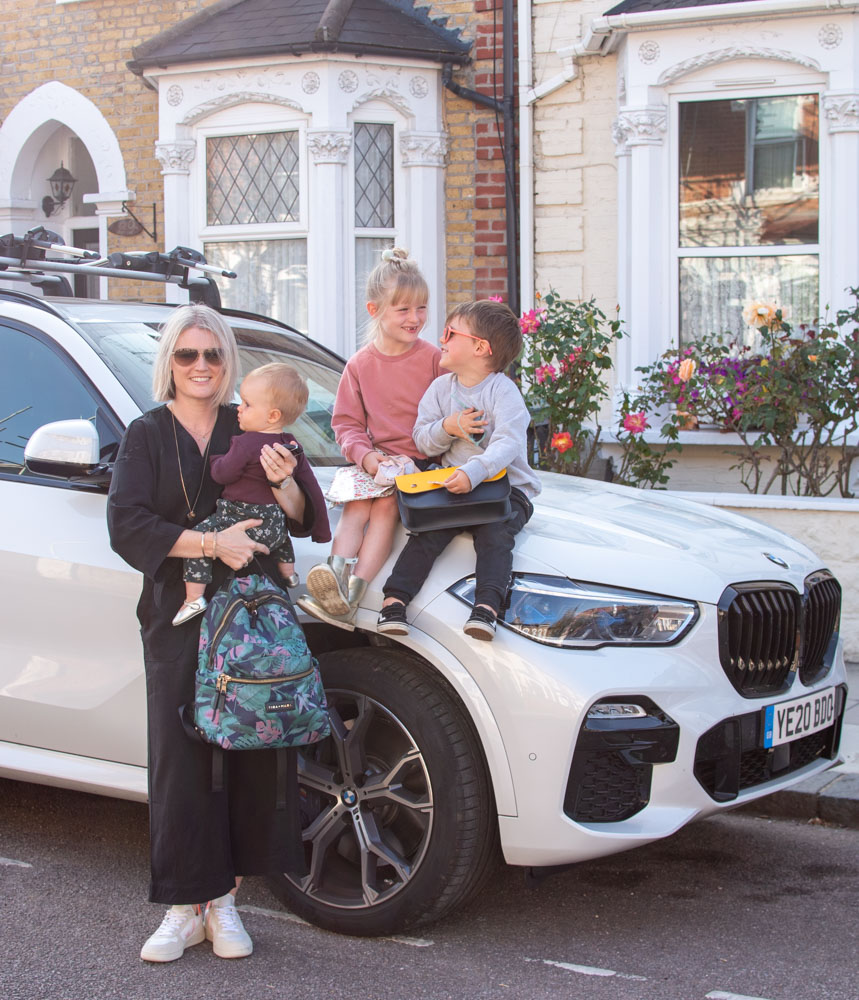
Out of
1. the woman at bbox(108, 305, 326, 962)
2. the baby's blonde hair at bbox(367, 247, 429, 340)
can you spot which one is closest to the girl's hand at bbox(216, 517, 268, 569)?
the woman at bbox(108, 305, 326, 962)

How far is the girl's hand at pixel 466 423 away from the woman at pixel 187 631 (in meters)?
0.48

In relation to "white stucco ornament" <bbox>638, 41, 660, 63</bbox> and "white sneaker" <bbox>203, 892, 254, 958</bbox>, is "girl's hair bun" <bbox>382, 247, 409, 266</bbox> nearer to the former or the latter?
"white sneaker" <bbox>203, 892, 254, 958</bbox>

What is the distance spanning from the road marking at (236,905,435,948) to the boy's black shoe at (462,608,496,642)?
3.15 feet

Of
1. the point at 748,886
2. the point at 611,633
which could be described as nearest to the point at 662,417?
the point at 748,886

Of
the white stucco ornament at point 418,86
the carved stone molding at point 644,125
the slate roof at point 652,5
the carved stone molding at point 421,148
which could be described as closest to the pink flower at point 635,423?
the carved stone molding at point 644,125

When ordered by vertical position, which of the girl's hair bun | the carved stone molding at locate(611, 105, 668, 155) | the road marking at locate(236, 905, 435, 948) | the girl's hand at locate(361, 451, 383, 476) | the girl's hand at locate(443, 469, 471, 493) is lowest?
the road marking at locate(236, 905, 435, 948)

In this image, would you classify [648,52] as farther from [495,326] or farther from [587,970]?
[587,970]

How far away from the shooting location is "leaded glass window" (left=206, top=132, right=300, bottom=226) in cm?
1030

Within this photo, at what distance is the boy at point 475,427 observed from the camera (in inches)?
145

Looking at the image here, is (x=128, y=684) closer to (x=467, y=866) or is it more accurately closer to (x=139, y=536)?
(x=139, y=536)

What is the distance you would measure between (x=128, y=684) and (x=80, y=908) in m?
0.73

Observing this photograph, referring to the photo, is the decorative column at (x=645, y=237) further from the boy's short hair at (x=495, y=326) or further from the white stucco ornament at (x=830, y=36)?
the boy's short hair at (x=495, y=326)

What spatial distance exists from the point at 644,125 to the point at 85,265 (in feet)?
16.8

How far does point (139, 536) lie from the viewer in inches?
138
